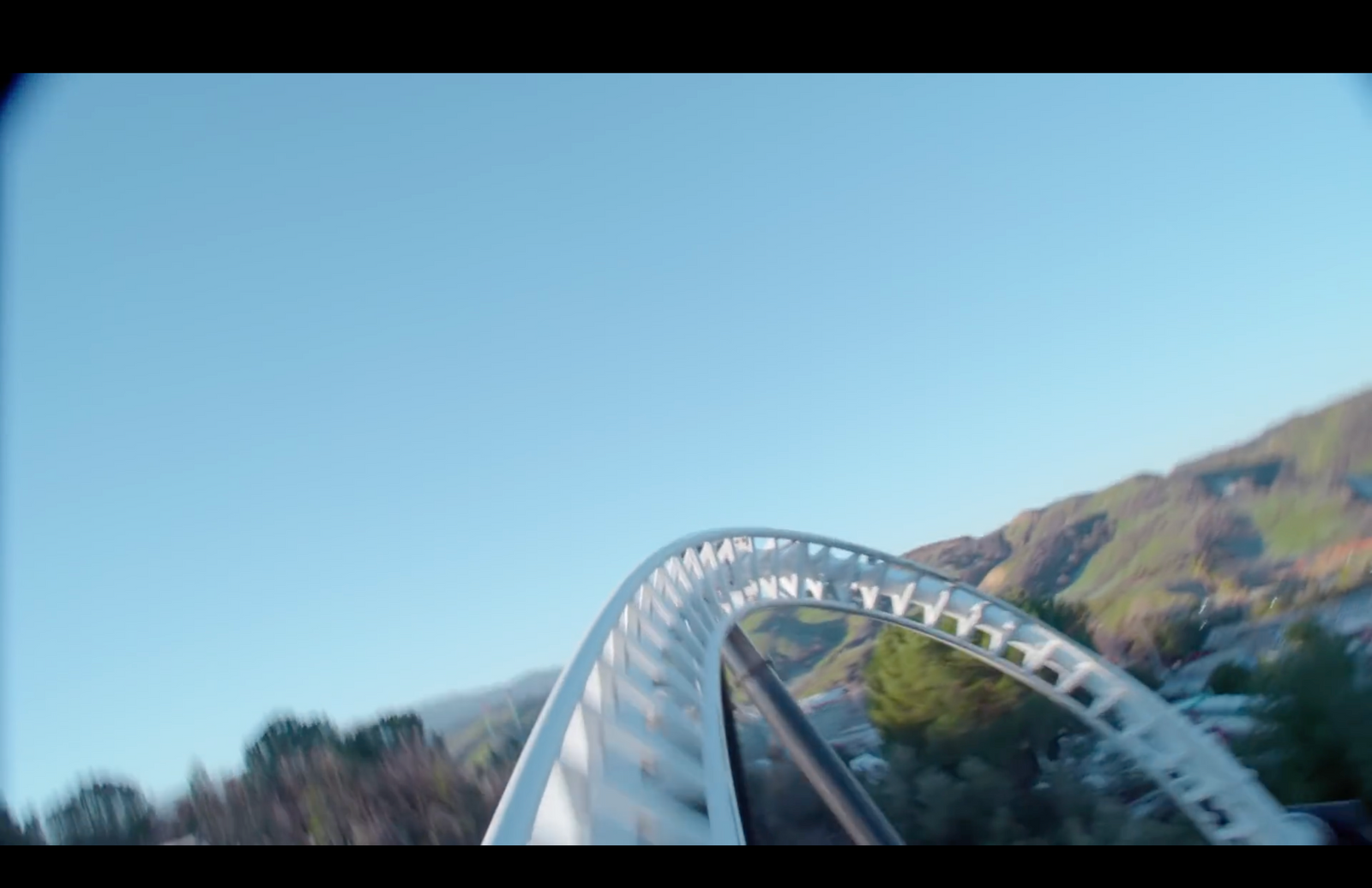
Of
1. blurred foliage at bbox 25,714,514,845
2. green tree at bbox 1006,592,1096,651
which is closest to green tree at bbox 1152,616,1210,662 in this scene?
green tree at bbox 1006,592,1096,651

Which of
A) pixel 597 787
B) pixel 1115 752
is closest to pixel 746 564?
pixel 597 787

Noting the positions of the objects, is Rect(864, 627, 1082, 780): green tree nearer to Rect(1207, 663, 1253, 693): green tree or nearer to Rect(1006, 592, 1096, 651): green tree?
Rect(1207, 663, 1253, 693): green tree

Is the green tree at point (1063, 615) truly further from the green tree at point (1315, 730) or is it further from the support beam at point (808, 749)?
the support beam at point (808, 749)

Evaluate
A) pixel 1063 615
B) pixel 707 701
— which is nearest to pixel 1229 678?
pixel 1063 615

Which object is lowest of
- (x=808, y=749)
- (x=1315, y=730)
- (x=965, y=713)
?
(x=1315, y=730)

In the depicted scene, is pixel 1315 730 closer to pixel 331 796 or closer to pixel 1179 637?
pixel 1179 637

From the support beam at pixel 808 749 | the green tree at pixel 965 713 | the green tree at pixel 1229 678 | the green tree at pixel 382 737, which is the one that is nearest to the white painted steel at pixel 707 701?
the support beam at pixel 808 749

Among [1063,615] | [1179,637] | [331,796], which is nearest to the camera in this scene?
[331,796]
